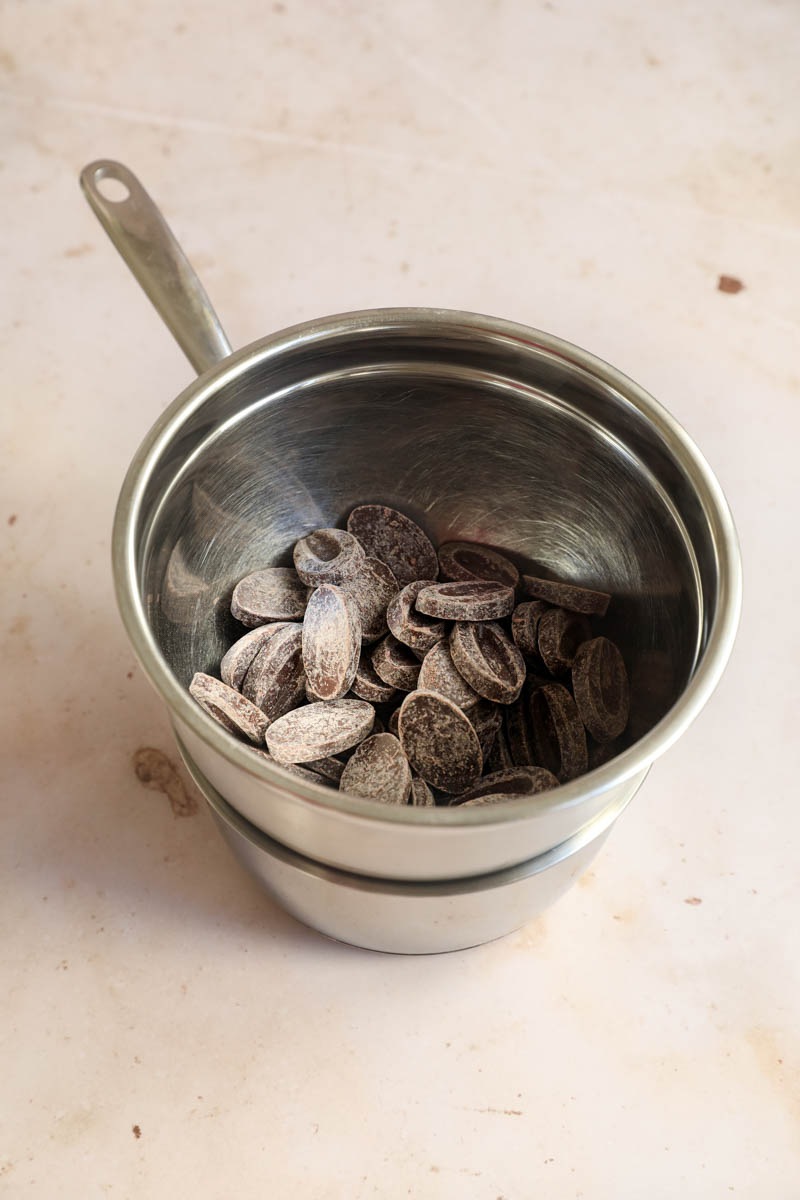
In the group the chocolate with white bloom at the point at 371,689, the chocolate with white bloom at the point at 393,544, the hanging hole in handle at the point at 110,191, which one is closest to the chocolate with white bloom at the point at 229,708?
the chocolate with white bloom at the point at 371,689

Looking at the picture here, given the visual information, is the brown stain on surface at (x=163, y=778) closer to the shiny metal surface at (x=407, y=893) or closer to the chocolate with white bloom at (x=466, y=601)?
the shiny metal surface at (x=407, y=893)

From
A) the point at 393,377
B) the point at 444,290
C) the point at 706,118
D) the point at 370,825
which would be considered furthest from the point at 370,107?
the point at 370,825

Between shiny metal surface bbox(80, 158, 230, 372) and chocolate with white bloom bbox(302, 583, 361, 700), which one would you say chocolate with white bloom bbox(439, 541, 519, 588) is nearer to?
chocolate with white bloom bbox(302, 583, 361, 700)

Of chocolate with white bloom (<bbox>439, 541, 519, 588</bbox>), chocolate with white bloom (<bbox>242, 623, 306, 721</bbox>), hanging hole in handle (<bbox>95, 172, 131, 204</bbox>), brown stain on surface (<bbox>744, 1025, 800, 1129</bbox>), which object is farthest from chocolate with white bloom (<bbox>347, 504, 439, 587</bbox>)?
brown stain on surface (<bbox>744, 1025, 800, 1129</bbox>)

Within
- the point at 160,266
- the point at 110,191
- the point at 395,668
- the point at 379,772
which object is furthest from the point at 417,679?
the point at 110,191

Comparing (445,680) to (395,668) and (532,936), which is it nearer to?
(395,668)

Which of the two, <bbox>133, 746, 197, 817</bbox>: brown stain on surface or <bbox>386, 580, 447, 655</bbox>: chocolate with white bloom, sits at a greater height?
<bbox>386, 580, 447, 655</bbox>: chocolate with white bloom
